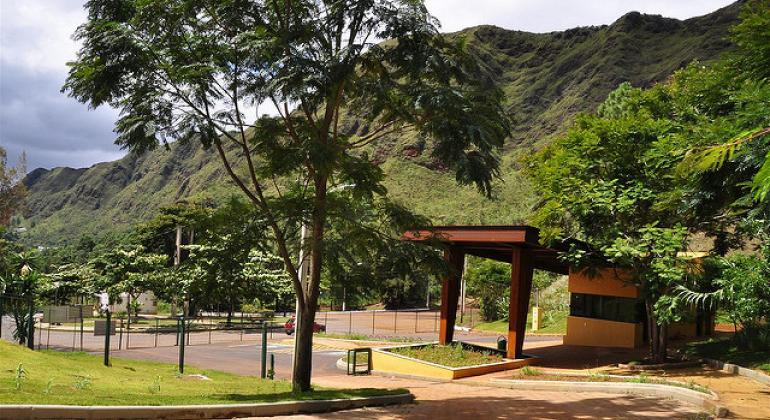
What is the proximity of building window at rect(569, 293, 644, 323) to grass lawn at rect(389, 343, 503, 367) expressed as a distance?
8.95m

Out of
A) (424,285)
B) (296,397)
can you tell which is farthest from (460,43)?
(424,285)

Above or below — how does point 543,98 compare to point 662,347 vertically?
above

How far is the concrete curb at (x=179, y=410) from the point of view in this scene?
8.71 m

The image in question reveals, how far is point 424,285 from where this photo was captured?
79.7 m

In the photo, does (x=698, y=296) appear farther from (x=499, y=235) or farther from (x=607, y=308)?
(x=607, y=308)

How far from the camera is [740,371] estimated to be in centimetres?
1911

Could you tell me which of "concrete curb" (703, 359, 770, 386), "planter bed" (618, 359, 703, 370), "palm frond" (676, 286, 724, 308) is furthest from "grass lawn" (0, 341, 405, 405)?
"planter bed" (618, 359, 703, 370)

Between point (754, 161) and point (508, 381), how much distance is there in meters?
11.8

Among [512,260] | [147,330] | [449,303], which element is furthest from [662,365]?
[147,330]

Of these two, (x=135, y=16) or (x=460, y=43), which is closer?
(x=135, y=16)

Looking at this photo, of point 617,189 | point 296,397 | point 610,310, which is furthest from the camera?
point 610,310

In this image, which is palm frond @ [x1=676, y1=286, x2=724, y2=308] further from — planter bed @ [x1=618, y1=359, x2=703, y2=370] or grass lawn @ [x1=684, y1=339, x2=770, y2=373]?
planter bed @ [x1=618, y1=359, x2=703, y2=370]

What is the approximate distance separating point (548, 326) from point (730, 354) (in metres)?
24.4

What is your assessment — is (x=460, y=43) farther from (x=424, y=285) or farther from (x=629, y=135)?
(x=424, y=285)
